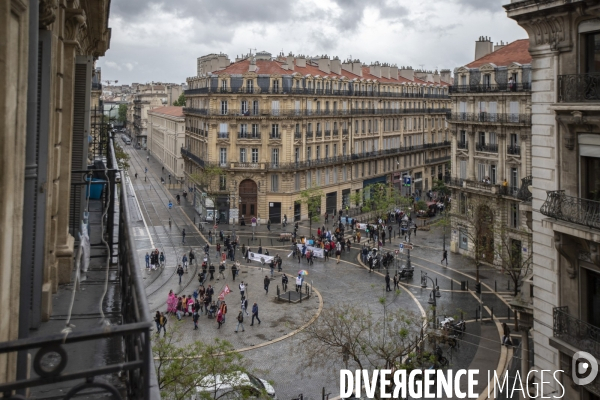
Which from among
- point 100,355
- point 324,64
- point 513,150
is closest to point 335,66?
point 324,64

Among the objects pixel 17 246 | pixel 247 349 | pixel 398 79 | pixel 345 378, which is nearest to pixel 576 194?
pixel 345 378

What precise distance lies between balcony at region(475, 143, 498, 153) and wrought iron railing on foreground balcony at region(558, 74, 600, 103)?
29303 millimetres

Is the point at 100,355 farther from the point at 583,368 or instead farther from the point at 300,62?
the point at 300,62

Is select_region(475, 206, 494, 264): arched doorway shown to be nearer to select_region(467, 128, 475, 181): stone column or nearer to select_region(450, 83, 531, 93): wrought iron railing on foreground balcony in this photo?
select_region(467, 128, 475, 181): stone column

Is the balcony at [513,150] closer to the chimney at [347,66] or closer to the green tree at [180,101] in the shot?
the chimney at [347,66]

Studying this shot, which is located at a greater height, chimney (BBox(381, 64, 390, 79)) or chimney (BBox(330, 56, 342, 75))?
chimney (BBox(381, 64, 390, 79))

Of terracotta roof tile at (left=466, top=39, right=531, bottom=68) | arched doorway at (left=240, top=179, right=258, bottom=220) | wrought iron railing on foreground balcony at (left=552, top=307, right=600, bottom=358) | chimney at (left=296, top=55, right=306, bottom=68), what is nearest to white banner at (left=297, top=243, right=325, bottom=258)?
arched doorway at (left=240, top=179, right=258, bottom=220)

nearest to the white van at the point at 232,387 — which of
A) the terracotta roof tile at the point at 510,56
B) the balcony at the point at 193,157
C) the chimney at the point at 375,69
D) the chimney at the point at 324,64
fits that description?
the terracotta roof tile at the point at 510,56

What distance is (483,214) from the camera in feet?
143

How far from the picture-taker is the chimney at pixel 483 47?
52375mm

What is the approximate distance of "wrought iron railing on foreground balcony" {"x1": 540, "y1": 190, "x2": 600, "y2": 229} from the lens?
1343cm

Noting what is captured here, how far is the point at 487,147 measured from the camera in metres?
43.5

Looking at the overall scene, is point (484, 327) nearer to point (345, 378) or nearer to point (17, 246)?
point (345, 378)

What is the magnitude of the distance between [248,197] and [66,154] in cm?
5139
